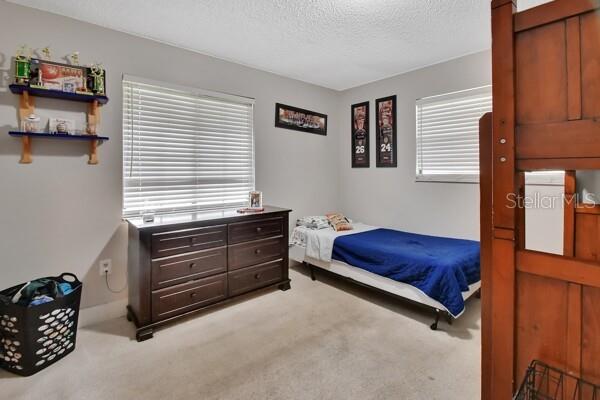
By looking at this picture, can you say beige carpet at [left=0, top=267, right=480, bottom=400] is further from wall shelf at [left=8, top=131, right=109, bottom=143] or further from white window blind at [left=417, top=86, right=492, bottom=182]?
wall shelf at [left=8, top=131, right=109, bottom=143]

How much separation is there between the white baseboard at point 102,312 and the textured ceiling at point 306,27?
94.9 inches

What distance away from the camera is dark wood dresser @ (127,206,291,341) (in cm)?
228

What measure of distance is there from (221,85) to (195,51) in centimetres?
40

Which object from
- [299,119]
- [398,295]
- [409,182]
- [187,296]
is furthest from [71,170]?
[409,182]

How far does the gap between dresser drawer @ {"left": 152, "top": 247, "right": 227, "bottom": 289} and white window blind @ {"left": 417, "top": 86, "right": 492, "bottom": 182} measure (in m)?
2.51

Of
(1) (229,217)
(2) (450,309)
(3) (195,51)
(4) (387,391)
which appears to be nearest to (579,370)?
(4) (387,391)

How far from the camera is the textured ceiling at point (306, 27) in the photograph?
2.19m

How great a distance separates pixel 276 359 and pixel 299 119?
2.92 m

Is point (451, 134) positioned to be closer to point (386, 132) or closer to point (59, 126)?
point (386, 132)

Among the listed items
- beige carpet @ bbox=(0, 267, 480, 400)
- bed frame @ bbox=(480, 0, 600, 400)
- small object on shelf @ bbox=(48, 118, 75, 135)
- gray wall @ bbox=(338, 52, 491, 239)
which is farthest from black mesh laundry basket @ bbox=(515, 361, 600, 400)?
small object on shelf @ bbox=(48, 118, 75, 135)

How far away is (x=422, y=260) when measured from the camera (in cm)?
250

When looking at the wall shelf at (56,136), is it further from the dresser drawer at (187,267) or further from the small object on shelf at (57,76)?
the dresser drawer at (187,267)

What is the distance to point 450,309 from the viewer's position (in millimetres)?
2256

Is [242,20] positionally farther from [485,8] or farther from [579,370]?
[579,370]
